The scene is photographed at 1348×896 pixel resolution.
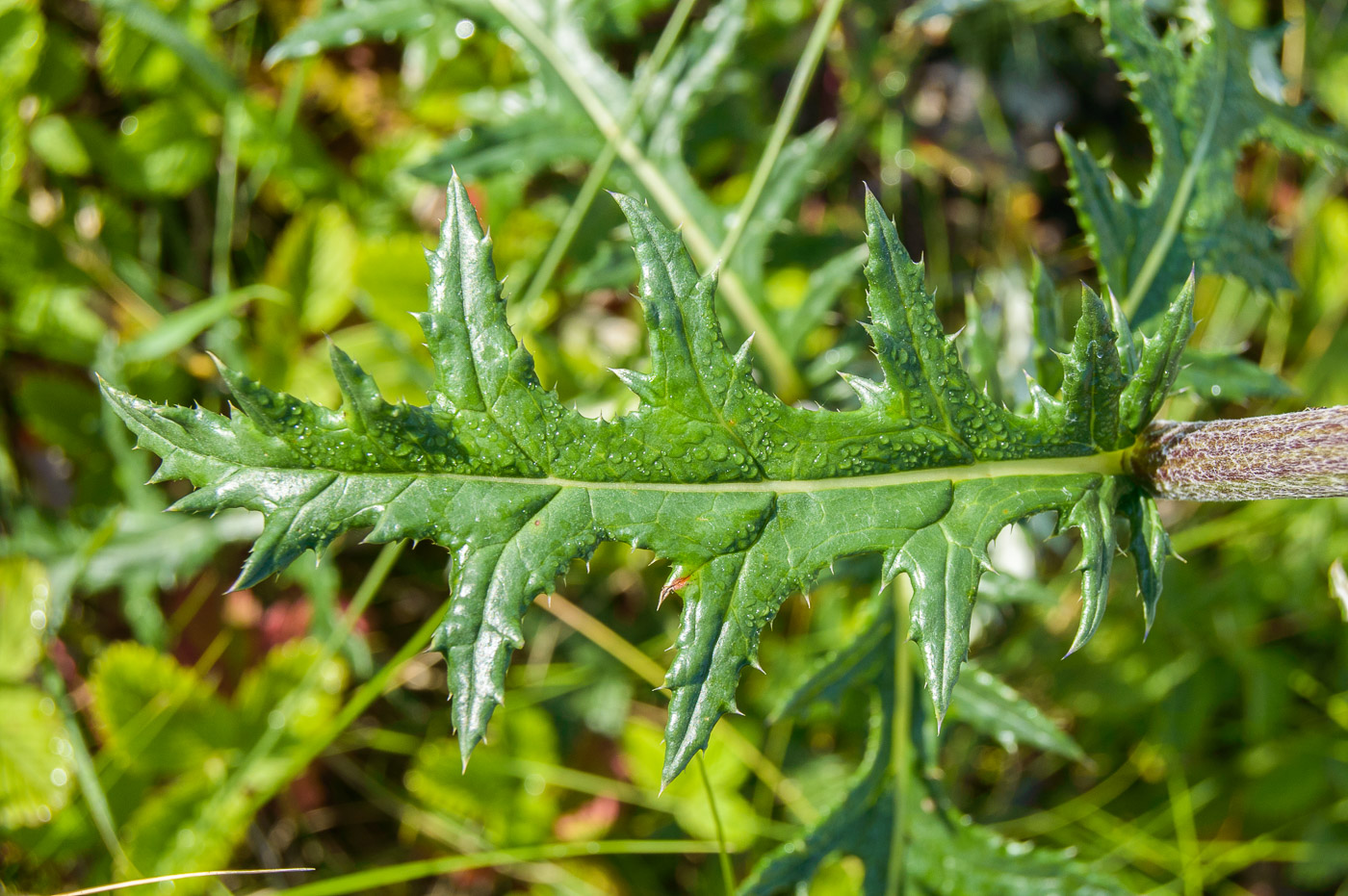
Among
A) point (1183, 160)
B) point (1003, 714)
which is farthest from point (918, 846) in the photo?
point (1183, 160)

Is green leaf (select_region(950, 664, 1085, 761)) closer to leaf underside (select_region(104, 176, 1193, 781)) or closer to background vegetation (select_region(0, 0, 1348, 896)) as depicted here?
background vegetation (select_region(0, 0, 1348, 896))

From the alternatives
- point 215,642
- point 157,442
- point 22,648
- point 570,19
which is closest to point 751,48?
point 570,19

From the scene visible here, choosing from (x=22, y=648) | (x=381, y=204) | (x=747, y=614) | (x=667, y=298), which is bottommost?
(x=22, y=648)

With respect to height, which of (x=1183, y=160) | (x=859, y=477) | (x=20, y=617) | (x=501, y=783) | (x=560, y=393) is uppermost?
(x=1183, y=160)

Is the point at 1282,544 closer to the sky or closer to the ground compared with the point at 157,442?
closer to the ground

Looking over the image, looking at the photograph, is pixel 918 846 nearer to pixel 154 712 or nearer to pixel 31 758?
pixel 154 712

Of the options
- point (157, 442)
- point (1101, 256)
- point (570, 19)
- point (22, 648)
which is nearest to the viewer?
point (157, 442)

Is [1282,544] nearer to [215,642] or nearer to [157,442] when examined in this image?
[157,442]

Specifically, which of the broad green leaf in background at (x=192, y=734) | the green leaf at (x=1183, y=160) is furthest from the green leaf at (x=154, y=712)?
the green leaf at (x=1183, y=160)
